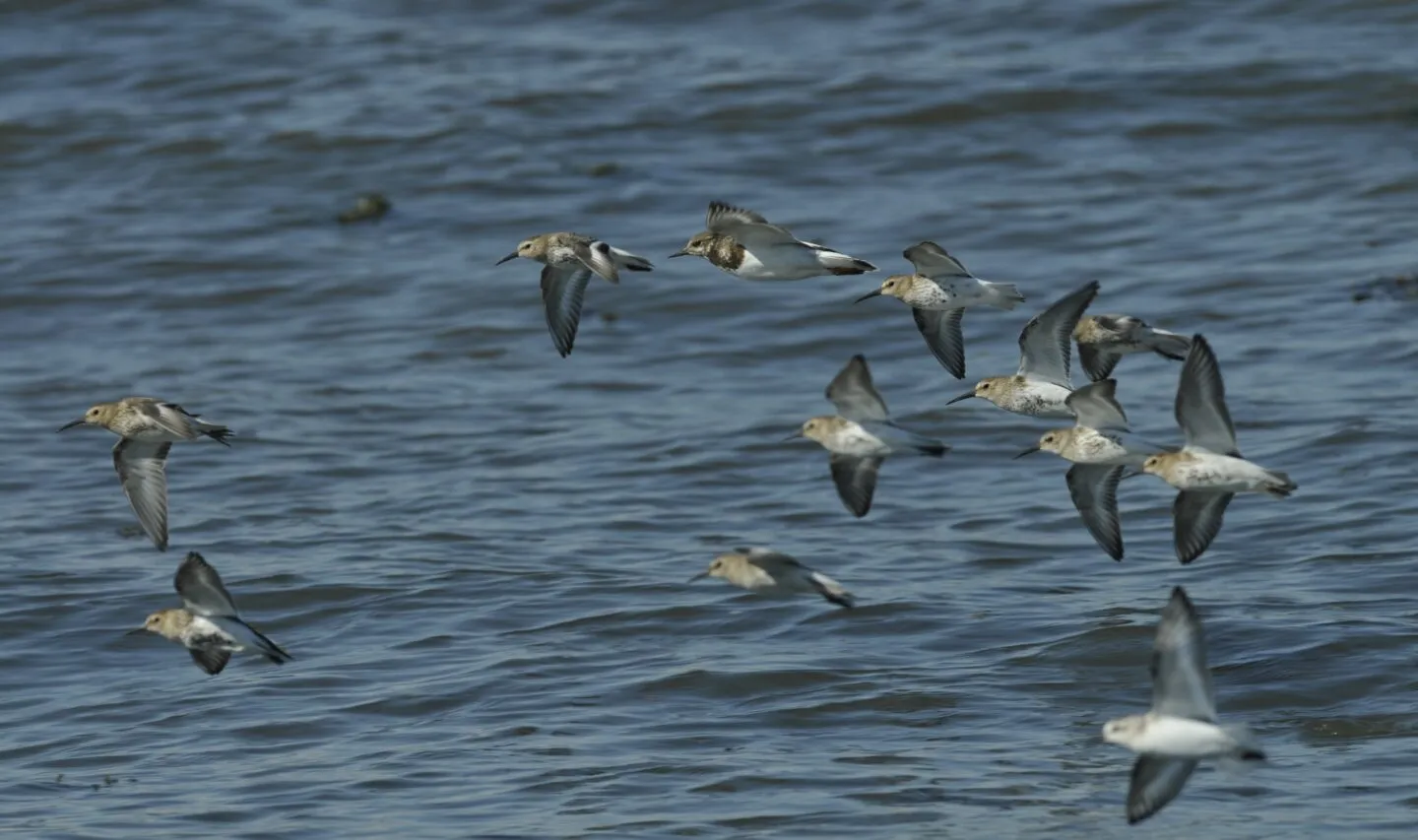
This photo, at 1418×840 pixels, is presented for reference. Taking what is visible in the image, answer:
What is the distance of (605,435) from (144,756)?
644 cm

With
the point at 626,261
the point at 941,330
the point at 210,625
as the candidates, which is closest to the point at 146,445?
the point at 210,625

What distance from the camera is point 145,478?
1136 cm

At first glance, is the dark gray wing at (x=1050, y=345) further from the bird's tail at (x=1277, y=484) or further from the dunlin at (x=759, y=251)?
the bird's tail at (x=1277, y=484)

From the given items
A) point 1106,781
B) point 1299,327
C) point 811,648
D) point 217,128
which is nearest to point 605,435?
point 811,648

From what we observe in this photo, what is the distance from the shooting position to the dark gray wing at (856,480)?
31.9ft

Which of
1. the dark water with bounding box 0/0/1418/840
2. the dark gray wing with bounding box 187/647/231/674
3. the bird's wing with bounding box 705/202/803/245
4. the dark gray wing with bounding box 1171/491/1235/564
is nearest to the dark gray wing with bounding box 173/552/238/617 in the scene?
the dark gray wing with bounding box 187/647/231/674

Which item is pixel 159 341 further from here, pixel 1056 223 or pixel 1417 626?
pixel 1417 626

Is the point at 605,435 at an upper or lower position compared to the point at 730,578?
lower

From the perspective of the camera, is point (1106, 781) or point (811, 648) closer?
point (1106, 781)

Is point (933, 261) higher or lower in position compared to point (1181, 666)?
higher

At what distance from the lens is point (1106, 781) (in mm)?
10844

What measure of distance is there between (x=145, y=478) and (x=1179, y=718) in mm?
5874

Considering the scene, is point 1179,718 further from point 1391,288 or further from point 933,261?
point 1391,288

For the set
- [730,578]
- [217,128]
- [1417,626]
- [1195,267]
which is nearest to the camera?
[730,578]
